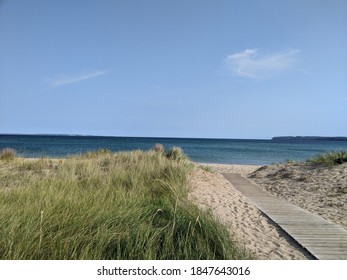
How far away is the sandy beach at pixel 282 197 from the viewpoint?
14.0 feet

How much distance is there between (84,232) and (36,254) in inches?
22.5

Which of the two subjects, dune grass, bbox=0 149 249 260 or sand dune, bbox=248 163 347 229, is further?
sand dune, bbox=248 163 347 229

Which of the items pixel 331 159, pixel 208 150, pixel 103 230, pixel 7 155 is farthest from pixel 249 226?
pixel 208 150

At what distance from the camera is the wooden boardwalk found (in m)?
4.13

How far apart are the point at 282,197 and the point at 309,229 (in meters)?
3.36

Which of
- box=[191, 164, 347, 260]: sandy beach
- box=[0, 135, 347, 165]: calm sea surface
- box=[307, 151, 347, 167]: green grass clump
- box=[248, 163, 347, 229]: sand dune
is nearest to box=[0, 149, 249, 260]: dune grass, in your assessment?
box=[191, 164, 347, 260]: sandy beach

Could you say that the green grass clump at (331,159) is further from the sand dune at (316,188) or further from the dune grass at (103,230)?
the dune grass at (103,230)

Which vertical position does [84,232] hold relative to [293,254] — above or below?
above

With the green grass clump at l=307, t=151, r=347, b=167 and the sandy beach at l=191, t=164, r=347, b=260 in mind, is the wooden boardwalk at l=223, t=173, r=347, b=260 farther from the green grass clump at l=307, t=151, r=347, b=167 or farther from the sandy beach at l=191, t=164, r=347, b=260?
the green grass clump at l=307, t=151, r=347, b=167

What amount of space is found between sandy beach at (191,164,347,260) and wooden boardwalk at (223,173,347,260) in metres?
0.18

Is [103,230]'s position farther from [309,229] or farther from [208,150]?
[208,150]
